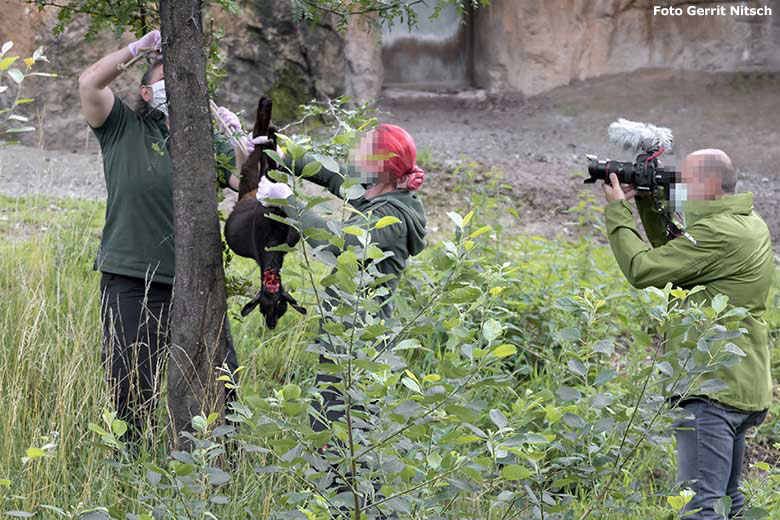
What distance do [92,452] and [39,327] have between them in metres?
0.95

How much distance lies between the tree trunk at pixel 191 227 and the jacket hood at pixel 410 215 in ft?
2.00

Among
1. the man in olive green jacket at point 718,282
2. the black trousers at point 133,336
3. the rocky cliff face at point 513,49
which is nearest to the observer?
the man in olive green jacket at point 718,282

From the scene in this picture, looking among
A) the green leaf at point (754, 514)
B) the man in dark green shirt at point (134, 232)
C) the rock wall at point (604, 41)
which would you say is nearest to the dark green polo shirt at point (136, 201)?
the man in dark green shirt at point (134, 232)

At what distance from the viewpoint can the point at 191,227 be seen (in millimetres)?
2842

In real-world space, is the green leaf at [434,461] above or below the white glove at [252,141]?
below

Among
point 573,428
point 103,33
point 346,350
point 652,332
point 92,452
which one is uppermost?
point 103,33

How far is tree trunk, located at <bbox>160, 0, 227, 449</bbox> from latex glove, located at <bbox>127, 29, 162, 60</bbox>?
0.21 metres

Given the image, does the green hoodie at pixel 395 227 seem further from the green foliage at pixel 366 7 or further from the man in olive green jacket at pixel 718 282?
the man in olive green jacket at pixel 718 282

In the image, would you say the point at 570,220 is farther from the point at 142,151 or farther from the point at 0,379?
the point at 0,379

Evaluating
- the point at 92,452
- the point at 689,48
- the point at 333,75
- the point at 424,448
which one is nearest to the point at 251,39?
the point at 333,75

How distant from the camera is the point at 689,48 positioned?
12250 millimetres

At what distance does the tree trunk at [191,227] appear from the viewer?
9.15ft

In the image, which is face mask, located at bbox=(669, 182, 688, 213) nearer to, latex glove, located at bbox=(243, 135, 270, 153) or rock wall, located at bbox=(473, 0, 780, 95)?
latex glove, located at bbox=(243, 135, 270, 153)

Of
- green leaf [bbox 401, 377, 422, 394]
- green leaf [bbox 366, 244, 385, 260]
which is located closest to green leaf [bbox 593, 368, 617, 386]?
green leaf [bbox 401, 377, 422, 394]
